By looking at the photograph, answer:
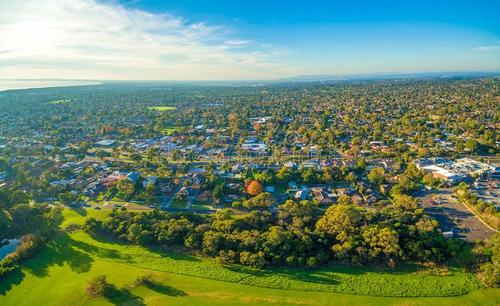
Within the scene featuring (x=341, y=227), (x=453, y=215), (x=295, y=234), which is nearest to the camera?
(x=295, y=234)

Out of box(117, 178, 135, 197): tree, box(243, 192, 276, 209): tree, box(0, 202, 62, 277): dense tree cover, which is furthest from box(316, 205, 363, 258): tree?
box(0, 202, 62, 277): dense tree cover

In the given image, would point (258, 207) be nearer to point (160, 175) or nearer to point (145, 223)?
point (145, 223)

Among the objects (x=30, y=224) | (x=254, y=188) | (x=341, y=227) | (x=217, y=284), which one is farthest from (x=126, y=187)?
(x=341, y=227)

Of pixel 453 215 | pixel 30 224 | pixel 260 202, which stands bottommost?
pixel 453 215

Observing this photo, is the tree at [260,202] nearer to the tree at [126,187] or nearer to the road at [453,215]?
the tree at [126,187]

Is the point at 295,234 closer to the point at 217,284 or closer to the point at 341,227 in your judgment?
the point at 341,227

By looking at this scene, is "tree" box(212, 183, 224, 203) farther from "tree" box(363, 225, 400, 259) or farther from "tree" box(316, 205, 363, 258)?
"tree" box(363, 225, 400, 259)
